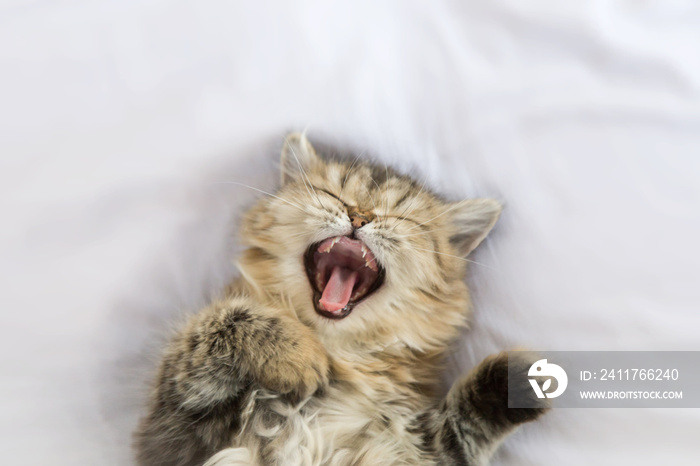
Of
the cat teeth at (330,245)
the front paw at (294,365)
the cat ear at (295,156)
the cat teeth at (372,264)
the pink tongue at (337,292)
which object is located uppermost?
the cat ear at (295,156)

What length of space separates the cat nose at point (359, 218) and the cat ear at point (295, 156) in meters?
0.15

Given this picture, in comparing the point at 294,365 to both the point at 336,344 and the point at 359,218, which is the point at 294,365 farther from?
the point at 359,218

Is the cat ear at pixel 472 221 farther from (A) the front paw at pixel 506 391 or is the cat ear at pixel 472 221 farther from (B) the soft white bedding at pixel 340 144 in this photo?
(A) the front paw at pixel 506 391

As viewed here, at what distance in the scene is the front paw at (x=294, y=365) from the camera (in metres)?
0.93

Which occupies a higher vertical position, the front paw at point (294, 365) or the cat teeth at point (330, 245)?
the cat teeth at point (330, 245)

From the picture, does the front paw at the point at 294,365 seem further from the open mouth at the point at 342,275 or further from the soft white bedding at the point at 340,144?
the soft white bedding at the point at 340,144

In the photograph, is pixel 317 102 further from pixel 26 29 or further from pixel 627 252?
→ pixel 627 252

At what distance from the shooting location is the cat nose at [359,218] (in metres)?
1.08

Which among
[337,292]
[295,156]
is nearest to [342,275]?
[337,292]

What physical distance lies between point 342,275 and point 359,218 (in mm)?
122

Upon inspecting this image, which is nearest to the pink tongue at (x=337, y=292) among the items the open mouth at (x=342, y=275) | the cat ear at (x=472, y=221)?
the open mouth at (x=342, y=275)

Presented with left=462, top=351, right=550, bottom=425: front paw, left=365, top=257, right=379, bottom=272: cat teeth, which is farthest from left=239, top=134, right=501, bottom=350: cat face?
left=462, top=351, right=550, bottom=425: front paw

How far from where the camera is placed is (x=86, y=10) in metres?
1.06

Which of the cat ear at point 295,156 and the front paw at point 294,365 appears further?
the cat ear at point 295,156
